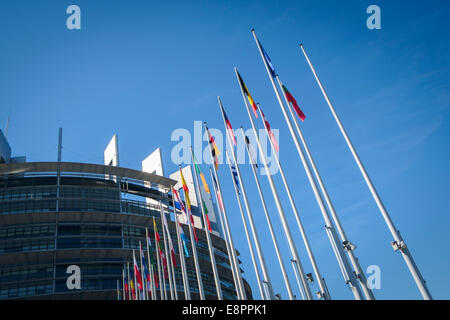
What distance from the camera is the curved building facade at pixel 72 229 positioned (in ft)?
139

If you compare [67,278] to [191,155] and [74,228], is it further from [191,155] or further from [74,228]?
[191,155]

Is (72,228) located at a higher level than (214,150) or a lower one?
higher

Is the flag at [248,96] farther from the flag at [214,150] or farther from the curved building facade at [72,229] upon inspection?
the curved building facade at [72,229]

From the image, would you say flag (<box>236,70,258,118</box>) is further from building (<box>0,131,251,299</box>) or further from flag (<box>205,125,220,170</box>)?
building (<box>0,131,251,299</box>)

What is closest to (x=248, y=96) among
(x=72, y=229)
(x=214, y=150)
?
(x=214, y=150)

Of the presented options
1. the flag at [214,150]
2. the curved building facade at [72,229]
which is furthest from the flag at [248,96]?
the curved building facade at [72,229]

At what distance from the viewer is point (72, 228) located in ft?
153

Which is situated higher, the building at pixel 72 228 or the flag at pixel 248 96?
the building at pixel 72 228

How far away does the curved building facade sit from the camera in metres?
42.5

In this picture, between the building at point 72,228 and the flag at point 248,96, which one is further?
the building at point 72,228

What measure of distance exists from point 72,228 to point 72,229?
18 centimetres

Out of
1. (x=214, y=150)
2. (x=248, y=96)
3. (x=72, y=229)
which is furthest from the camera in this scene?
(x=72, y=229)

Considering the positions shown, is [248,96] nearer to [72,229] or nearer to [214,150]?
[214,150]

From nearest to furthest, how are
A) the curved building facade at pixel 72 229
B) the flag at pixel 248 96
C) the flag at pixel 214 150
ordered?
the flag at pixel 248 96
the flag at pixel 214 150
the curved building facade at pixel 72 229
